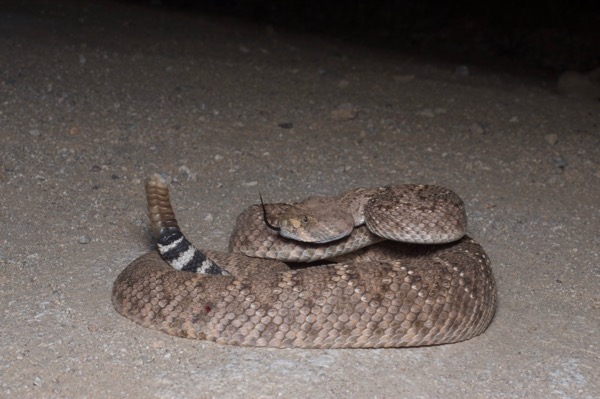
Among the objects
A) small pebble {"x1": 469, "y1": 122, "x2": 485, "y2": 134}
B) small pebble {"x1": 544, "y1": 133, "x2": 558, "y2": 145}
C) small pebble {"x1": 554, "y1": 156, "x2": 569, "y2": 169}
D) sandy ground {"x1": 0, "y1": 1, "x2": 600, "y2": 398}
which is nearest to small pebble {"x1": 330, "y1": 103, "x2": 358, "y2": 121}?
sandy ground {"x1": 0, "y1": 1, "x2": 600, "y2": 398}

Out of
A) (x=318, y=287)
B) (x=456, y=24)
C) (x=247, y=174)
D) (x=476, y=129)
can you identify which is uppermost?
(x=456, y=24)

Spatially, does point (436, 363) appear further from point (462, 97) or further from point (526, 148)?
point (462, 97)

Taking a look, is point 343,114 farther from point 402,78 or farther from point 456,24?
point 456,24

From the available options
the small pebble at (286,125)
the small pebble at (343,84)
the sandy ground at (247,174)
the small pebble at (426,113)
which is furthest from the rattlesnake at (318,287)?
the small pebble at (343,84)

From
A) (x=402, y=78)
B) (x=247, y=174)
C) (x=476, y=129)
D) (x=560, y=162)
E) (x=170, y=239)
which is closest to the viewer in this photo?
(x=170, y=239)

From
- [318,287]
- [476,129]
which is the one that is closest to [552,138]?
[476,129]

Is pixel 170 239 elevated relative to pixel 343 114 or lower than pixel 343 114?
elevated

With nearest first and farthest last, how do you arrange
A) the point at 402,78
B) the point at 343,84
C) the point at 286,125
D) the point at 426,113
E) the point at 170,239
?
the point at 170,239
the point at 286,125
the point at 426,113
the point at 343,84
the point at 402,78

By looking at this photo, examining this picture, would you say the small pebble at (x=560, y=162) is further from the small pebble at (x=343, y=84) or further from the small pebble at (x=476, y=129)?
the small pebble at (x=343, y=84)
